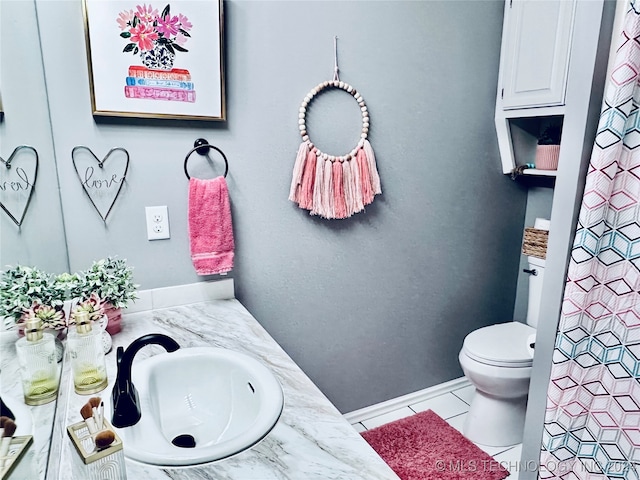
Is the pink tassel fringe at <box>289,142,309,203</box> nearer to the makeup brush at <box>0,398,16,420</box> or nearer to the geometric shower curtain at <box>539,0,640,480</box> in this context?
the geometric shower curtain at <box>539,0,640,480</box>

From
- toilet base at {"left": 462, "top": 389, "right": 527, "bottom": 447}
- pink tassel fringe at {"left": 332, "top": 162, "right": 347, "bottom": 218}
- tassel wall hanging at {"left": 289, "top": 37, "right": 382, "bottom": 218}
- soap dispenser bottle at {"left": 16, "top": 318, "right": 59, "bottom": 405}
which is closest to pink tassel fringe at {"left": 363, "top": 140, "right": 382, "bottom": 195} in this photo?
tassel wall hanging at {"left": 289, "top": 37, "right": 382, "bottom": 218}

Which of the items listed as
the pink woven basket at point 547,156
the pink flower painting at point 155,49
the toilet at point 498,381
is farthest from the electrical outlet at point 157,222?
the pink woven basket at point 547,156

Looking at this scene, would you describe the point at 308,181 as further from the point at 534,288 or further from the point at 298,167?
the point at 534,288

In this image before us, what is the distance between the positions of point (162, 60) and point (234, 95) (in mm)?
267

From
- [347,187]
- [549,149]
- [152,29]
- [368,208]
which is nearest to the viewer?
[152,29]

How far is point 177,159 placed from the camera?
5.08ft

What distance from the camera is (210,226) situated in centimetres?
156

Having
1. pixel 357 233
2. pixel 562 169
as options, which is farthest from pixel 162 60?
pixel 562 169

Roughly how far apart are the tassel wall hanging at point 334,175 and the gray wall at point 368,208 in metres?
0.05

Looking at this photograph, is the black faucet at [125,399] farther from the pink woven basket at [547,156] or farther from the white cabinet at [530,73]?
the pink woven basket at [547,156]

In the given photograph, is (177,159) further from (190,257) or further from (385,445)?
(385,445)

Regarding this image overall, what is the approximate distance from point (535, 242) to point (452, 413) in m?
0.98

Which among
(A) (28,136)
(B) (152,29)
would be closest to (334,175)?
(B) (152,29)

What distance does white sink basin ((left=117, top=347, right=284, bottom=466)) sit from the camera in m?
0.97
